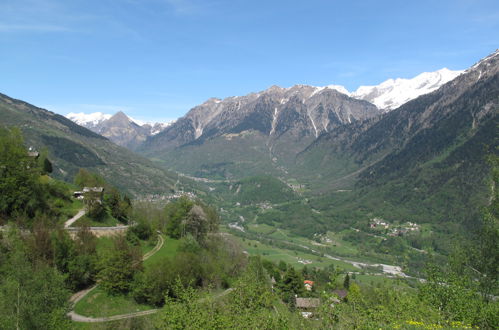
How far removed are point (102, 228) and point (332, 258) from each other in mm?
115417

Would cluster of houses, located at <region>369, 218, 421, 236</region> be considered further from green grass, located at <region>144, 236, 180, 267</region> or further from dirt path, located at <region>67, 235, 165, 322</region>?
dirt path, located at <region>67, 235, 165, 322</region>

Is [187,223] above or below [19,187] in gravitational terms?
below

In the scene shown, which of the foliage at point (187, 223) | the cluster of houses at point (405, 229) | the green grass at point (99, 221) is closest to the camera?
the green grass at point (99, 221)

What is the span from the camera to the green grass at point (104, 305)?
4103 centimetres

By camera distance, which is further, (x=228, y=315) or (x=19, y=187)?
(x=19, y=187)

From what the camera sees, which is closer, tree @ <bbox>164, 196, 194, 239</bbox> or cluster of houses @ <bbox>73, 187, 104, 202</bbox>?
cluster of houses @ <bbox>73, 187, 104, 202</bbox>

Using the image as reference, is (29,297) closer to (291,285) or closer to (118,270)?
(118,270)

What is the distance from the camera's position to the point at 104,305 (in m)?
42.4

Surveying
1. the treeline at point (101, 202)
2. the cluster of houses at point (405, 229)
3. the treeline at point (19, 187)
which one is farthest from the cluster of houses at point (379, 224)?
the treeline at point (19, 187)

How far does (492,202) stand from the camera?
27891 millimetres

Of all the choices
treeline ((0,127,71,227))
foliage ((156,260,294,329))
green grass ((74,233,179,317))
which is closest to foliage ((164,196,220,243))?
green grass ((74,233,179,317))

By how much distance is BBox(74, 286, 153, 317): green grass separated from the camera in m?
41.0

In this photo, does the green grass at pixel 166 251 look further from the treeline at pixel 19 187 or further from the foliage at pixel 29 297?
the foliage at pixel 29 297

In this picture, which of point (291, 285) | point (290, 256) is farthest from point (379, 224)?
point (291, 285)
